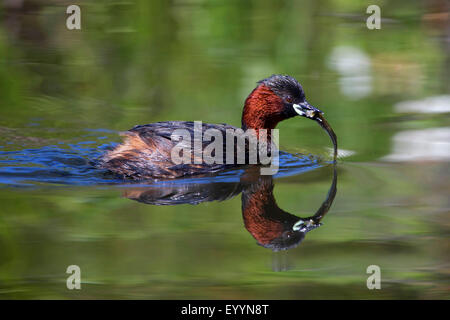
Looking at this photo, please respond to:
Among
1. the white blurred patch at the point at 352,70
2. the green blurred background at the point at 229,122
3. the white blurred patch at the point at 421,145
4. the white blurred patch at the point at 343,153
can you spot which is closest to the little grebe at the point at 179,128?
the white blurred patch at the point at 343,153

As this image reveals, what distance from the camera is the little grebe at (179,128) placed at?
23.2ft

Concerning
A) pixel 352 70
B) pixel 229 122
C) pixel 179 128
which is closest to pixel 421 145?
pixel 229 122

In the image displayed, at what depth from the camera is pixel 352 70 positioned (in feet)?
36.5

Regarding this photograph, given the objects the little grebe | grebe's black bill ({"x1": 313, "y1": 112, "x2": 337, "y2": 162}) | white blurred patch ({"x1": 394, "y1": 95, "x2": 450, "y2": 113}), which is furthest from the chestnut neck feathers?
white blurred patch ({"x1": 394, "y1": 95, "x2": 450, "y2": 113})

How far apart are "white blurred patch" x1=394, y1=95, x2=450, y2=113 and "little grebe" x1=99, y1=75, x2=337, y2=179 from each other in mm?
2003

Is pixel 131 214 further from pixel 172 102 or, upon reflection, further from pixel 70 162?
pixel 172 102

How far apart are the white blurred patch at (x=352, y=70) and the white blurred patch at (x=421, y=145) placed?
1508 millimetres

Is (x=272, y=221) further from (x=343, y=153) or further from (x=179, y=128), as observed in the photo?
(x=343, y=153)

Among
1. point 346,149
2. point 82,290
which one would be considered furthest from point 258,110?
point 82,290

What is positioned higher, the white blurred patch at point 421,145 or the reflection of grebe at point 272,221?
the white blurred patch at point 421,145

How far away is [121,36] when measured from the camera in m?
11.9

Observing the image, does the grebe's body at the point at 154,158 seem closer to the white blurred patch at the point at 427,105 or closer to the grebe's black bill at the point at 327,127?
the grebe's black bill at the point at 327,127

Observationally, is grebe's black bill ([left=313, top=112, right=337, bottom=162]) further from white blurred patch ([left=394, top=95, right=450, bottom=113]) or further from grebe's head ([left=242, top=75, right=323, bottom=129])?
white blurred patch ([left=394, top=95, right=450, bottom=113])

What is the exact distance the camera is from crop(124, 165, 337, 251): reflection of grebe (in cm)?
575
